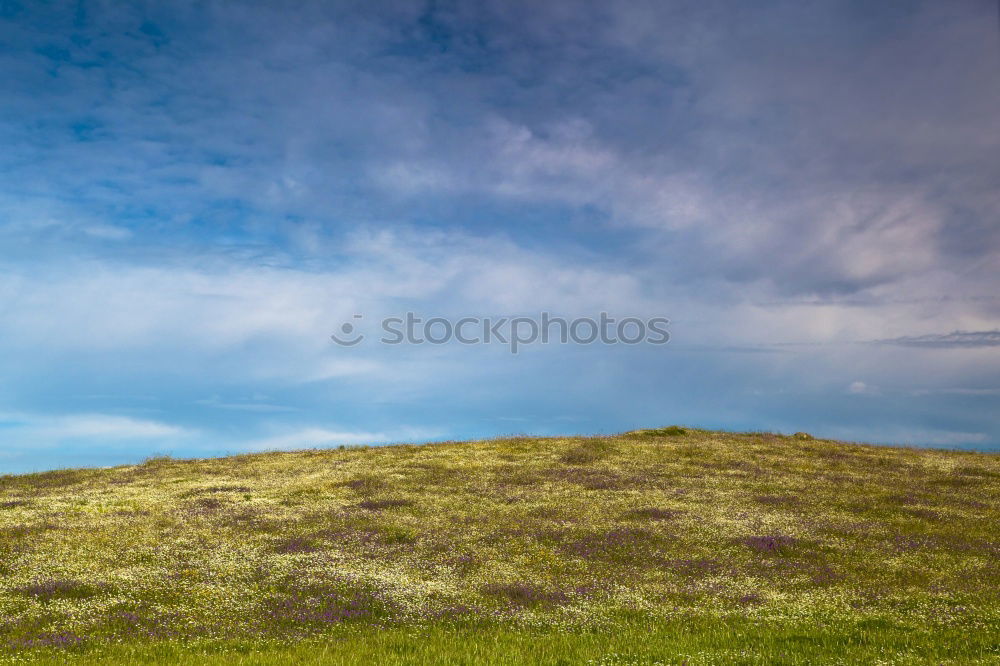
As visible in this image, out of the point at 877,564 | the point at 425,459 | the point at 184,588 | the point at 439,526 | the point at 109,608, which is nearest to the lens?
the point at 109,608

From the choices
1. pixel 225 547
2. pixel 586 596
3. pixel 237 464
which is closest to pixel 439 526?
pixel 225 547

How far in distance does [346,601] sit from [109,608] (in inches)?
278

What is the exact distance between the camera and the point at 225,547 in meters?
29.0

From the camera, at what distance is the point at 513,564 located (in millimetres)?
26672

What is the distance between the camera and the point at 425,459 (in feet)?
174

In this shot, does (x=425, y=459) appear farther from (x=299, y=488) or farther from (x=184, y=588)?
(x=184, y=588)

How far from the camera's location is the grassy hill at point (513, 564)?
17578 millimetres

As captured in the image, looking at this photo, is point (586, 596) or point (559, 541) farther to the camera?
point (559, 541)

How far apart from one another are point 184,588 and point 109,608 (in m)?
2.51

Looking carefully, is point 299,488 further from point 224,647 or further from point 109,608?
point 224,647

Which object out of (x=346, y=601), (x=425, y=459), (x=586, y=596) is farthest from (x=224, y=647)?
(x=425, y=459)

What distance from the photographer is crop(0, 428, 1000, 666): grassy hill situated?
17578mm

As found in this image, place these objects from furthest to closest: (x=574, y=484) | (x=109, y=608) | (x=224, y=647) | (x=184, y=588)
A: (x=574, y=484) → (x=184, y=588) → (x=109, y=608) → (x=224, y=647)

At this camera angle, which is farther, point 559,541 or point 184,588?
point 559,541
